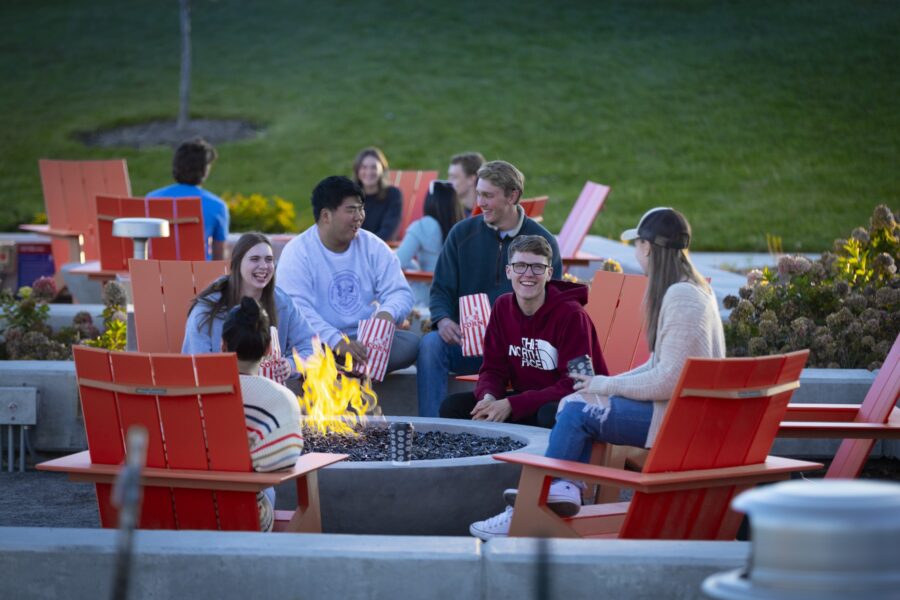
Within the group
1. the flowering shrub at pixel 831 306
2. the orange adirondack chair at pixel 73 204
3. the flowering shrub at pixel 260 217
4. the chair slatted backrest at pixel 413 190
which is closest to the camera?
the flowering shrub at pixel 831 306

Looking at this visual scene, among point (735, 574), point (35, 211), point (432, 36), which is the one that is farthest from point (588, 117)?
point (735, 574)

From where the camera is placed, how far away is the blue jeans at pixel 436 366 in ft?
22.4

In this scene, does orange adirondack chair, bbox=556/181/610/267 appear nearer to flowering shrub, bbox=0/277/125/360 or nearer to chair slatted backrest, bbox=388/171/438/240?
chair slatted backrest, bbox=388/171/438/240

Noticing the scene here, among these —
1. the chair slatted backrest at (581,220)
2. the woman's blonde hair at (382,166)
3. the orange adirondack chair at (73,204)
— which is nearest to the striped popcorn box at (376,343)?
the chair slatted backrest at (581,220)

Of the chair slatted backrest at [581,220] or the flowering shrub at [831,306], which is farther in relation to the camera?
the chair slatted backrest at [581,220]

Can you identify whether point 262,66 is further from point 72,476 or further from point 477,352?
point 72,476

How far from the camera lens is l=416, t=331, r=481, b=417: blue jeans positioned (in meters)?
6.83

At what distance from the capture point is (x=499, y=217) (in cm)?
690

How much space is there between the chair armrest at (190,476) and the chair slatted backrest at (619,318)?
8.45ft

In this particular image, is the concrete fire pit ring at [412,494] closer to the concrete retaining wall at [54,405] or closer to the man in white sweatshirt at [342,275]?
the man in white sweatshirt at [342,275]

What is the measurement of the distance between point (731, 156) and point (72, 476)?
17.8 m

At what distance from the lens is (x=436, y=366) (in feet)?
22.5

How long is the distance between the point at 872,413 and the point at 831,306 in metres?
2.18

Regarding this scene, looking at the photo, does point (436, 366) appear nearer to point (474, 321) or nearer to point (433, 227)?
point (474, 321)
